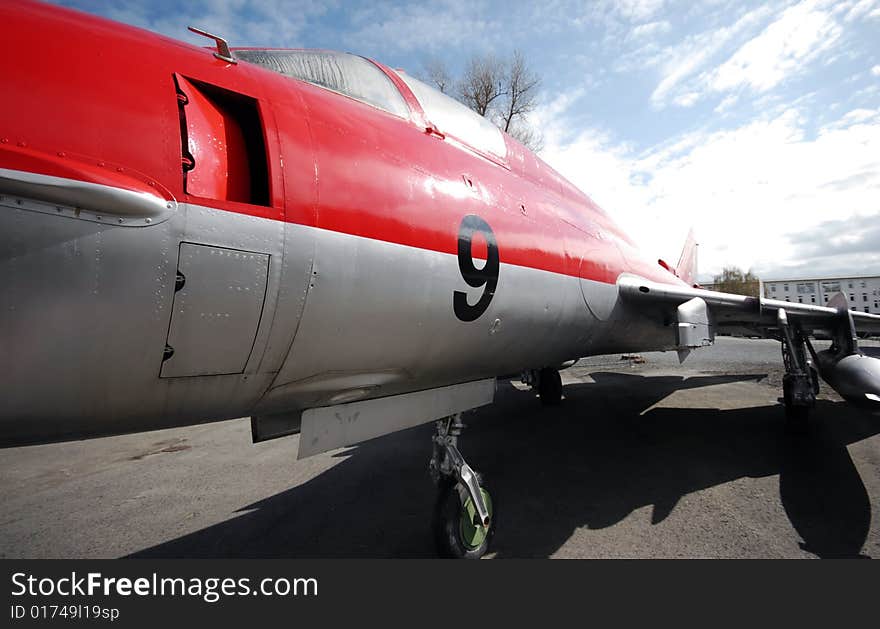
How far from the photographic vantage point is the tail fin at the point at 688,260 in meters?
11.2

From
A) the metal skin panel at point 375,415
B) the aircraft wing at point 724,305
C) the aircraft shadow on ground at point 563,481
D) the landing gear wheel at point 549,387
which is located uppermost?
the aircraft wing at point 724,305

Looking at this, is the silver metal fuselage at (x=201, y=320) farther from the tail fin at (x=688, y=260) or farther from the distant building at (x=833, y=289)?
the distant building at (x=833, y=289)

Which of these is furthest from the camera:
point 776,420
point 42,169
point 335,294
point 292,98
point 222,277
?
point 776,420

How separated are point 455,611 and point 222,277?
89.5 inches

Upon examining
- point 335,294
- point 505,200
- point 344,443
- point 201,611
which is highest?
point 505,200

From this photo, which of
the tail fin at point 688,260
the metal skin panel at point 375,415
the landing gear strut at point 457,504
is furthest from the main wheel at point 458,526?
the tail fin at point 688,260

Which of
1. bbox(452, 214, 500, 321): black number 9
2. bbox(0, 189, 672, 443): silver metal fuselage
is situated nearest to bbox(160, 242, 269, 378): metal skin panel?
bbox(0, 189, 672, 443): silver metal fuselage

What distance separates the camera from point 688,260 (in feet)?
37.9

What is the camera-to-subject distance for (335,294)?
180 cm

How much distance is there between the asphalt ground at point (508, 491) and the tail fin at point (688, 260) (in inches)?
170

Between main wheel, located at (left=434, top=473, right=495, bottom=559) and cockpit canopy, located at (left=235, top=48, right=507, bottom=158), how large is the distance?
8.52ft

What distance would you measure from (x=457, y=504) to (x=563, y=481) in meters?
2.16

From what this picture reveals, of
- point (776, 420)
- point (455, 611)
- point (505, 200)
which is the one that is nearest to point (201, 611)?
point (455, 611)

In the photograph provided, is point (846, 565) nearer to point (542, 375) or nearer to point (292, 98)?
point (292, 98)
